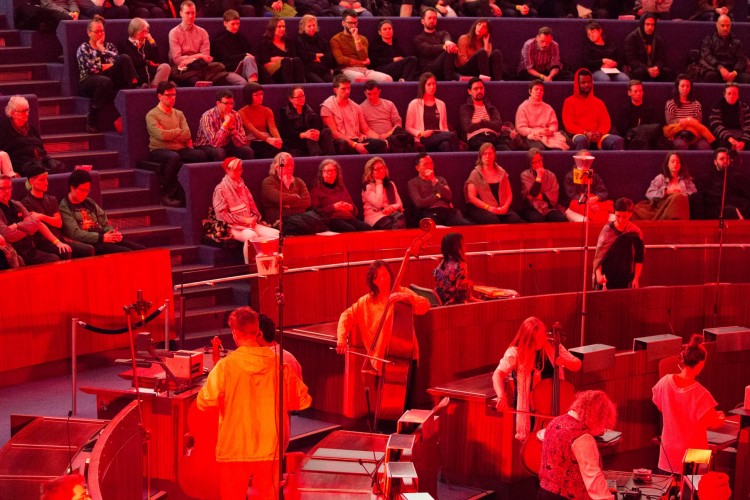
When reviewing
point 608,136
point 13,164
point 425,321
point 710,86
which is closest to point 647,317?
point 425,321

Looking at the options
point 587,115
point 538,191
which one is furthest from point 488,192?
point 587,115

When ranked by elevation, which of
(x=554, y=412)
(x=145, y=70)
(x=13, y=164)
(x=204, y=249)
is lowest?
(x=554, y=412)

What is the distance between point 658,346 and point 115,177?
4.87 metres

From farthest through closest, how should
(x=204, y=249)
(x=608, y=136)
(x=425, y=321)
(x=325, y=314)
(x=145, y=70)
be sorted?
(x=608, y=136), (x=145, y=70), (x=204, y=249), (x=325, y=314), (x=425, y=321)

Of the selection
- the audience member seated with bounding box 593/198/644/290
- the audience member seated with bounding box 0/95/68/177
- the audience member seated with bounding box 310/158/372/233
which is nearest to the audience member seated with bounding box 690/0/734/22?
the audience member seated with bounding box 593/198/644/290

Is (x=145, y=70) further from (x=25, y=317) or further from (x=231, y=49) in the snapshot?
(x=25, y=317)

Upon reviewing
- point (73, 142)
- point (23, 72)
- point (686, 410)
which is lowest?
point (686, 410)

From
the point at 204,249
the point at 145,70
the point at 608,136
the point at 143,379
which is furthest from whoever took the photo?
the point at 608,136

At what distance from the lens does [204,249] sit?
9578mm

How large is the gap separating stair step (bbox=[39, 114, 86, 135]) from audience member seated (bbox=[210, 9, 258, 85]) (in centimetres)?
141

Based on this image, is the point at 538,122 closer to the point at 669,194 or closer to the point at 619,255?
the point at 669,194

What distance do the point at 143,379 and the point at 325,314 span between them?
7.82ft

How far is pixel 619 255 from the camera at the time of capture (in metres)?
9.14

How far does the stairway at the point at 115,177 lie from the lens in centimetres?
898
